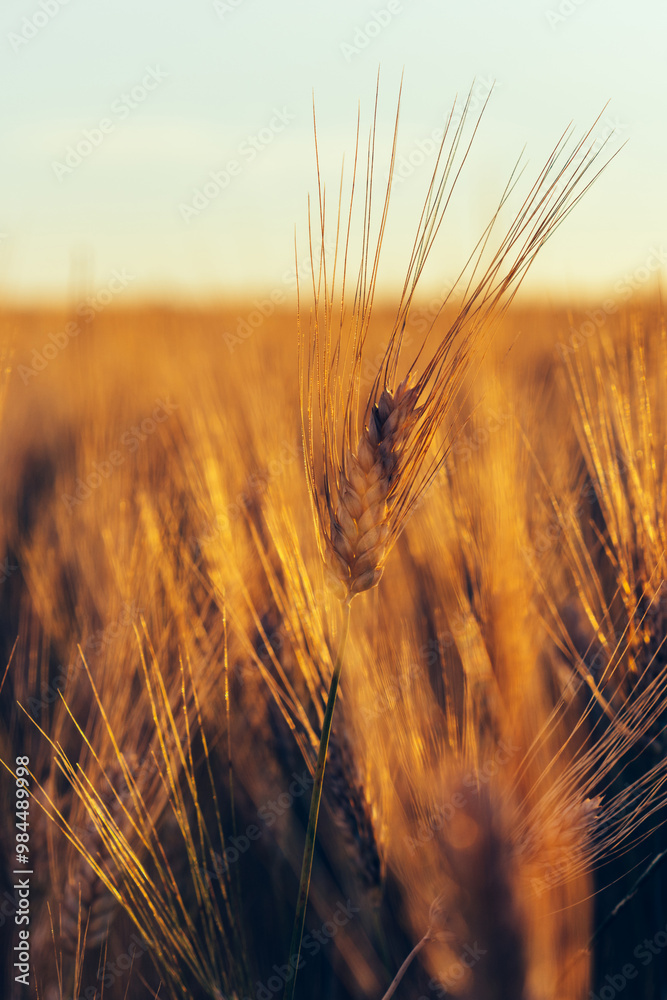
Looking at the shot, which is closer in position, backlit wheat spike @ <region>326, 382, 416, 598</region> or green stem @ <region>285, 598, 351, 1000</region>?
green stem @ <region>285, 598, 351, 1000</region>

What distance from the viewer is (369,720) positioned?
1202 mm

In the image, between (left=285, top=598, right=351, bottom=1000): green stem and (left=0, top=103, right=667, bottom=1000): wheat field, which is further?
(left=0, top=103, right=667, bottom=1000): wheat field

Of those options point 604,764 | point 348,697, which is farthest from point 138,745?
point 604,764

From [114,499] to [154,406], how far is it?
65.6 inches

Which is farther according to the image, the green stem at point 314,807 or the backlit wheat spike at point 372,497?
the backlit wheat spike at point 372,497

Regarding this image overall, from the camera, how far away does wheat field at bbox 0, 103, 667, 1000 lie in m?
0.89

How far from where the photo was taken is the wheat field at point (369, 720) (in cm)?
89

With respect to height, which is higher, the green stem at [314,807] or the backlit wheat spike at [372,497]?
the backlit wheat spike at [372,497]

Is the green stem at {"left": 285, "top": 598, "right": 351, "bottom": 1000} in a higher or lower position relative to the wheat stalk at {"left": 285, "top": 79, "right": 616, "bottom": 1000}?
lower

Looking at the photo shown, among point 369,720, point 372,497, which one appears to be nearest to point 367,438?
point 372,497

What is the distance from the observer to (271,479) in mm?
1200

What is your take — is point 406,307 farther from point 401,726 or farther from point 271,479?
point 401,726

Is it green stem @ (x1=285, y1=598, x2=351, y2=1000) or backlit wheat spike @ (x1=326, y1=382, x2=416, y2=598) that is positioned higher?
backlit wheat spike @ (x1=326, y1=382, x2=416, y2=598)

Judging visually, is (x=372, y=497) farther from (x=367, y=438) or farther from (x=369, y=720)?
(x=369, y=720)
